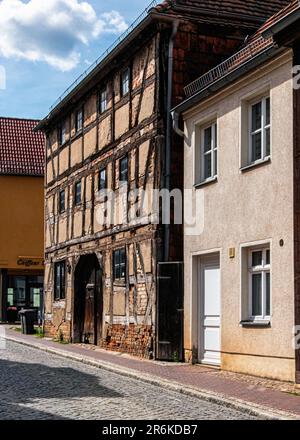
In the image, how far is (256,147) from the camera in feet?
53.0

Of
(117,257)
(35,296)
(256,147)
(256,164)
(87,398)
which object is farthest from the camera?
(35,296)

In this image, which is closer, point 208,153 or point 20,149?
point 208,153

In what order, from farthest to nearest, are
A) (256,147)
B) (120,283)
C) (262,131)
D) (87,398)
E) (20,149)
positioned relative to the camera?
(20,149)
(120,283)
(256,147)
(262,131)
(87,398)

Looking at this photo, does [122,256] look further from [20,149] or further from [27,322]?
[20,149]

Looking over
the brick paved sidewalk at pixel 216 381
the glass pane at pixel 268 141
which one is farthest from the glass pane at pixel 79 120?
the glass pane at pixel 268 141

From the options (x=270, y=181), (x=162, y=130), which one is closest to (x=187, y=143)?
(x=162, y=130)

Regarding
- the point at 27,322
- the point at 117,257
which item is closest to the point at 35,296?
the point at 27,322

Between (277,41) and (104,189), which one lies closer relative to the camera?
(277,41)

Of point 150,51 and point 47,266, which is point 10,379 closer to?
point 150,51

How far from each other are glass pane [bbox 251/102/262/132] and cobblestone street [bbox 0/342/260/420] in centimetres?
540

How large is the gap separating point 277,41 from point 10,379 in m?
7.69

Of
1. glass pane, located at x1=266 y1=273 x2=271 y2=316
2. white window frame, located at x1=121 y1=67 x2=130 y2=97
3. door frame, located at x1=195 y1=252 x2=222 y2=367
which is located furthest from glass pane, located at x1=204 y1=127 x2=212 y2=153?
white window frame, located at x1=121 y1=67 x2=130 y2=97

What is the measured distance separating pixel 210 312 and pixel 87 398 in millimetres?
5866

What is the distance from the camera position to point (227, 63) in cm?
1819
